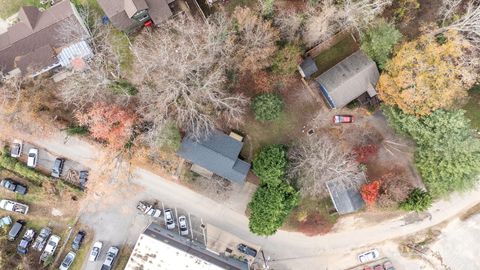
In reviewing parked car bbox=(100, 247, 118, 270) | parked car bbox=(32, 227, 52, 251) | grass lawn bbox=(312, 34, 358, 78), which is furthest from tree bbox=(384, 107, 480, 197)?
parked car bbox=(32, 227, 52, 251)

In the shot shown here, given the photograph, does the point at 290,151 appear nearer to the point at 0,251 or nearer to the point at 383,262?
the point at 383,262

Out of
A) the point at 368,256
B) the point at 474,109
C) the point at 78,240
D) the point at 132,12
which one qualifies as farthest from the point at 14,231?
the point at 474,109

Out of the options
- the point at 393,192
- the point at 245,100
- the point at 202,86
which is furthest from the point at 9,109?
the point at 393,192

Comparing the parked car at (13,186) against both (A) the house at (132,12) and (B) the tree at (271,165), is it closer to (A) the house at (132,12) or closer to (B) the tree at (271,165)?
(A) the house at (132,12)

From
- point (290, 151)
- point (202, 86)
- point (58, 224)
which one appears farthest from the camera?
point (58, 224)

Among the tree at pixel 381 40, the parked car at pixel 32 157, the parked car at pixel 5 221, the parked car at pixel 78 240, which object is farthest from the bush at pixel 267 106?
the parked car at pixel 5 221

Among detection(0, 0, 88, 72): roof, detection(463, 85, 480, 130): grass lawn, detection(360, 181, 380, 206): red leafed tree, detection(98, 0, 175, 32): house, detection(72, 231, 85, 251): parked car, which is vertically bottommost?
detection(360, 181, 380, 206): red leafed tree

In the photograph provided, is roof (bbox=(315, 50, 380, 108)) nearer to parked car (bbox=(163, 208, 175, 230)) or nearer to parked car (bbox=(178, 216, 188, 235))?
parked car (bbox=(178, 216, 188, 235))
